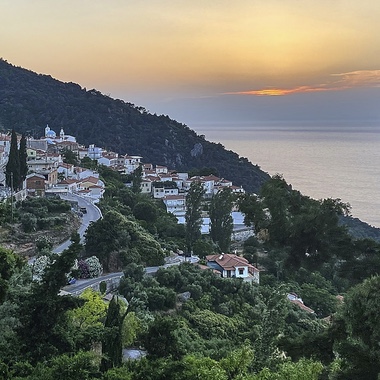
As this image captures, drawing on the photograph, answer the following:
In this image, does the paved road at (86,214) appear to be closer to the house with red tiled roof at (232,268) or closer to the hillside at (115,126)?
the house with red tiled roof at (232,268)

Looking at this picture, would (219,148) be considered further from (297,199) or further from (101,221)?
(297,199)

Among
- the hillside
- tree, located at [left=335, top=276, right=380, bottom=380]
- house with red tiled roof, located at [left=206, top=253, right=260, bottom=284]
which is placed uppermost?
the hillside

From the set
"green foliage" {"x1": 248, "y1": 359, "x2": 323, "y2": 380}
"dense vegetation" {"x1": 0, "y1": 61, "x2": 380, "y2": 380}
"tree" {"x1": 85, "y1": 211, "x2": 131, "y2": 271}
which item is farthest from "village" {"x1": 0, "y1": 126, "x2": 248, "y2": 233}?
"green foliage" {"x1": 248, "y1": 359, "x2": 323, "y2": 380}

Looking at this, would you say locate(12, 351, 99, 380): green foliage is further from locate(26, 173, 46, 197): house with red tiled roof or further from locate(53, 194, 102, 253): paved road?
locate(26, 173, 46, 197): house with red tiled roof

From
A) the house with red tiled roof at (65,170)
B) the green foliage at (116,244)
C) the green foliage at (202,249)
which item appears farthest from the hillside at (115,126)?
the green foliage at (116,244)

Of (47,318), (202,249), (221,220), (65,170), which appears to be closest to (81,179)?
(65,170)

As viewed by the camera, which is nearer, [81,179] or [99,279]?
[99,279]

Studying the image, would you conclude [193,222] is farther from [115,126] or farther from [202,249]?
[115,126]
